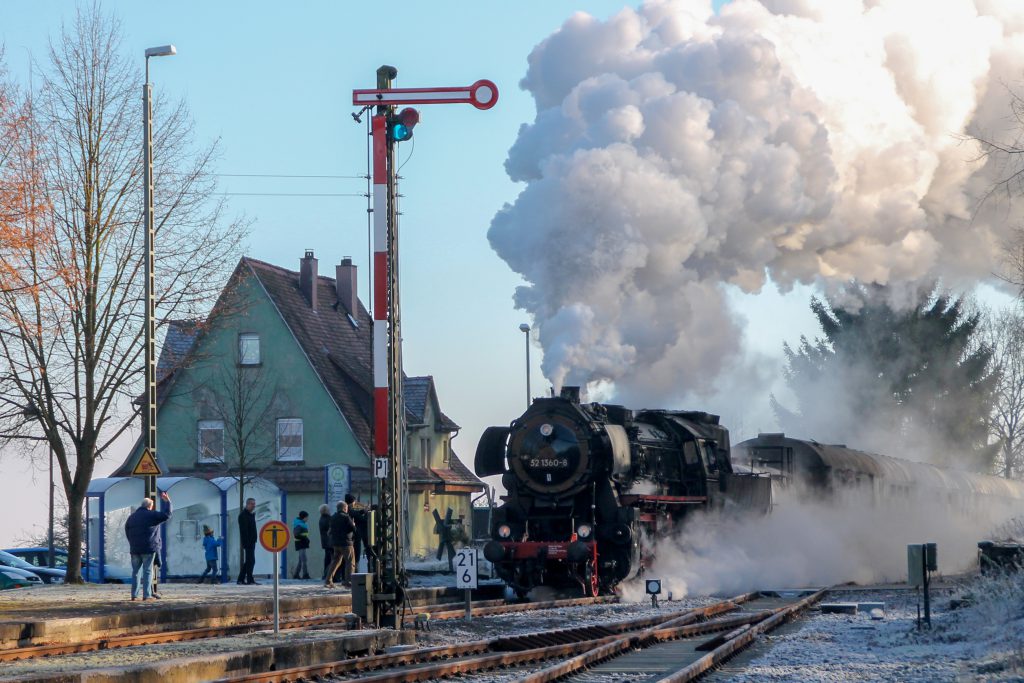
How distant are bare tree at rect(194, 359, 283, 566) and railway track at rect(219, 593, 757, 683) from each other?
26474 millimetres

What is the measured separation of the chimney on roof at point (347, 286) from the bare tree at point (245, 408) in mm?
8022

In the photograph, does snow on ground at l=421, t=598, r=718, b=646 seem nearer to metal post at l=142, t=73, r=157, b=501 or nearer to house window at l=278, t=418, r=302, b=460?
metal post at l=142, t=73, r=157, b=501

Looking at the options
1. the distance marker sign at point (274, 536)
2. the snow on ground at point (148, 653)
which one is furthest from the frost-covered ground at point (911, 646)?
the distance marker sign at point (274, 536)

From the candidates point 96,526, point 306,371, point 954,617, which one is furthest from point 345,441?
point 954,617

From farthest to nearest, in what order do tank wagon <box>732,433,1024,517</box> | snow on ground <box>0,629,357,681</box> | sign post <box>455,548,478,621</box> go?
tank wagon <box>732,433,1024,517</box> < sign post <box>455,548,478,621</box> < snow on ground <box>0,629,357,681</box>

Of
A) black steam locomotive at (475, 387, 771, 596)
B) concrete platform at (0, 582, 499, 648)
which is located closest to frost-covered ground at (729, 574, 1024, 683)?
black steam locomotive at (475, 387, 771, 596)

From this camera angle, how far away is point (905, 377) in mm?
51062

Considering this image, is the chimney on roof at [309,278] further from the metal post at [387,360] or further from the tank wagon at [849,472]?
the metal post at [387,360]

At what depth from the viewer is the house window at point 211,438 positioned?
149 ft

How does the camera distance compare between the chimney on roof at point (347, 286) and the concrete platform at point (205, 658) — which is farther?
the chimney on roof at point (347, 286)

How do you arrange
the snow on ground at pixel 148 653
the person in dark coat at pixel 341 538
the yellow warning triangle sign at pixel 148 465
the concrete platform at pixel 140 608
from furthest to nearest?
the person in dark coat at pixel 341 538, the yellow warning triangle sign at pixel 148 465, the concrete platform at pixel 140 608, the snow on ground at pixel 148 653

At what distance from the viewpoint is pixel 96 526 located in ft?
112

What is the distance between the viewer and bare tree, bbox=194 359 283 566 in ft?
140

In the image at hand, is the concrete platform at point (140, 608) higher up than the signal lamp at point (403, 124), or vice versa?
the signal lamp at point (403, 124)
